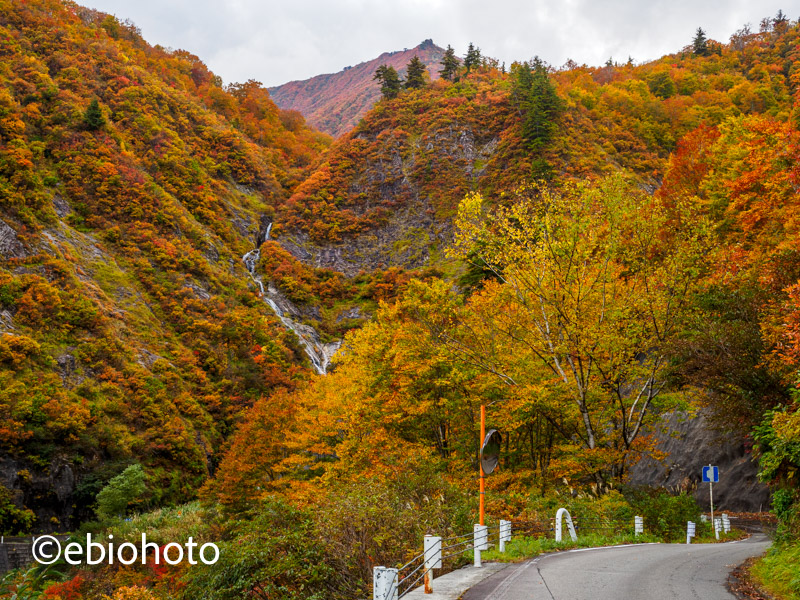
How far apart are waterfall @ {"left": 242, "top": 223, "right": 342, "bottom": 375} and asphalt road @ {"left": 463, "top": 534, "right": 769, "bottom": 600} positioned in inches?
1882

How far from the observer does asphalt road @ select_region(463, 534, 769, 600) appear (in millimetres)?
7262

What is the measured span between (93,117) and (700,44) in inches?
4665

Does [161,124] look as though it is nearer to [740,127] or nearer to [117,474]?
[117,474]

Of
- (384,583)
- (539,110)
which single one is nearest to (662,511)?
(384,583)

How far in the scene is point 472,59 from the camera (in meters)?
118

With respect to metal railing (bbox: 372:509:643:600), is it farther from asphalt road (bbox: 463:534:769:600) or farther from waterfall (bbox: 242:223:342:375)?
waterfall (bbox: 242:223:342:375)

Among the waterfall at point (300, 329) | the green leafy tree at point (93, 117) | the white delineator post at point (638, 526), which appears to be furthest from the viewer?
the green leafy tree at point (93, 117)

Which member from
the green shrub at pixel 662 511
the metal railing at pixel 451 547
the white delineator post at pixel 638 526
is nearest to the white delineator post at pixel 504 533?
the metal railing at pixel 451 547

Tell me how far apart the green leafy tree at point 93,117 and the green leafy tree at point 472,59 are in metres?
77.0

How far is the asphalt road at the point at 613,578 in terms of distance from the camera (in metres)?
7.26

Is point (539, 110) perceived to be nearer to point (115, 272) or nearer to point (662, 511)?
point (115, 272)

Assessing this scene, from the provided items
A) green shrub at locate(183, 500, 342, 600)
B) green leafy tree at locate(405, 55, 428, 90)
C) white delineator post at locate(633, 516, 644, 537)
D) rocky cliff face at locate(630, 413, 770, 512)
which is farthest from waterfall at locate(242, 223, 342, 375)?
green leafy tree at locate(405, 55, 428, 90)

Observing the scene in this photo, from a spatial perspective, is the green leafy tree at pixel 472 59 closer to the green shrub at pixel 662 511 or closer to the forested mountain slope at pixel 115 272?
the forested mountain slope at pixel 115 272

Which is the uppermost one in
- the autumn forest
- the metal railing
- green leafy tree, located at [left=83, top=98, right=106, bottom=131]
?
green leafy tree, located at [left=83, top=98, right=106, bottom=131]
